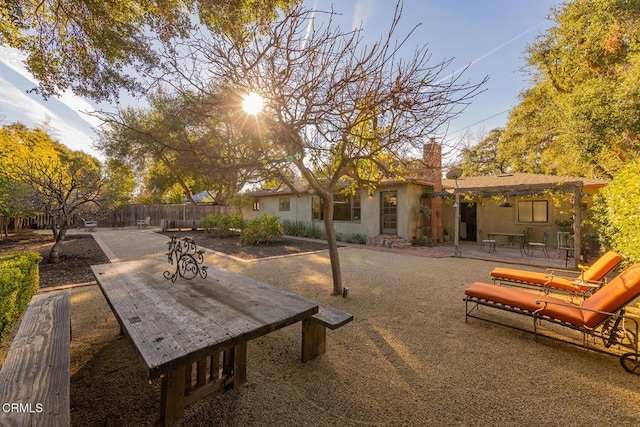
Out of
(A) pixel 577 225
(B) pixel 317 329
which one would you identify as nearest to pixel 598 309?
(B) pixel 317 329

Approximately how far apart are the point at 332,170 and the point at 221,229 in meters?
10.5

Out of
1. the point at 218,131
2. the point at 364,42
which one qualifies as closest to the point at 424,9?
the point at 364,42

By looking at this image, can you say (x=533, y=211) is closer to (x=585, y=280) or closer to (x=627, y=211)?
(x=627, y=211)

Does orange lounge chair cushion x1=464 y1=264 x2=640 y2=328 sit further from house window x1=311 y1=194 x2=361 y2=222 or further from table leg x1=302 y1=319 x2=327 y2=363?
house window x1=311 y1=194 x2=361 y2=222

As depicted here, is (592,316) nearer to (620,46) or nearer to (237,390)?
(237,390)

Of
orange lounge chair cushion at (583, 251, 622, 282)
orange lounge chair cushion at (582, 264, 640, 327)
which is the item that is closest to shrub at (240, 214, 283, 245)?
orange lounge chair cushion at (583, 251, 622, 282)

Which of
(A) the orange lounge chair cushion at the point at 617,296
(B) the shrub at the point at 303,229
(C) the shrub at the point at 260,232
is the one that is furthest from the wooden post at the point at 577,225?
(C) the shrub at the point at 260,232

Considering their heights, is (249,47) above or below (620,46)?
below

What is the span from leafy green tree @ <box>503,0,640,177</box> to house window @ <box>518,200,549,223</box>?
6.73 feet

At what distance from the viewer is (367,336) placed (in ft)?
11.1

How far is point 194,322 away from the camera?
6.57 ft

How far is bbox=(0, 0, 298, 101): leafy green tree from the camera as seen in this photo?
4723 mm

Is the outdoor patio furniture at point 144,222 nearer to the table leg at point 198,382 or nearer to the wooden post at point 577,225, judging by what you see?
the table leg at point 198,382

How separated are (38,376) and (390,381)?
2750 mm
